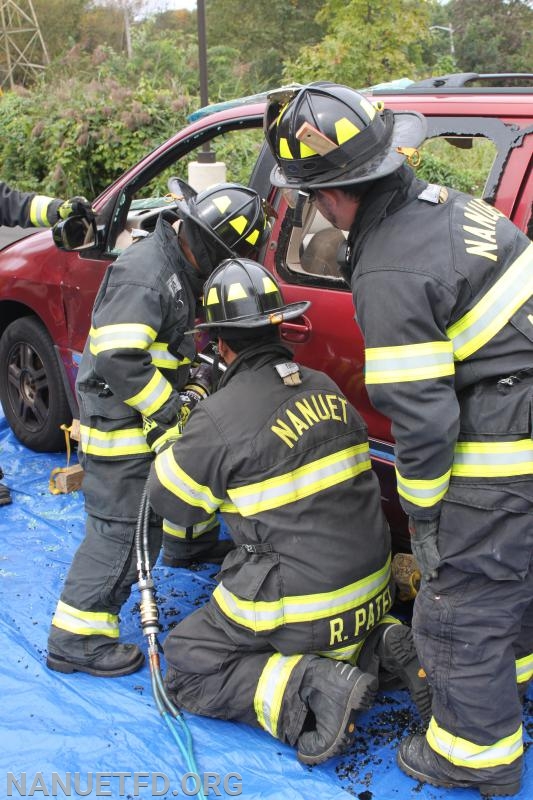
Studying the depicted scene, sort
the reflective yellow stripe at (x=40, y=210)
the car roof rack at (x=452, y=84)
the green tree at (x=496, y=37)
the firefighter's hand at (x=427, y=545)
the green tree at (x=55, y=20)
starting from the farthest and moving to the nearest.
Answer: the green tree at (x=55, y=20)
the green tree at (x=496, y=37)
the reflective yellow stripe at (x=40, y=210)
the car roof rack at (x=452, y=84)
the firefighter's hand at (x=427, y=545)

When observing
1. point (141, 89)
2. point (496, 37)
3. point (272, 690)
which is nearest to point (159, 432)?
point (272, 690)

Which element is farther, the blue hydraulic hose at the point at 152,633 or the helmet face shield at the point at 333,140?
the blue hydraulic hose at the point at 152,633

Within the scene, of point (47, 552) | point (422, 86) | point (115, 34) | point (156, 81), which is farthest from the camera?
point (115, 34)

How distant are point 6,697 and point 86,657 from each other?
31 cm

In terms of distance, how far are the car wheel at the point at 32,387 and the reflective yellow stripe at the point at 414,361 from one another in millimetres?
2912

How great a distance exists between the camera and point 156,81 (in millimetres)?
14945

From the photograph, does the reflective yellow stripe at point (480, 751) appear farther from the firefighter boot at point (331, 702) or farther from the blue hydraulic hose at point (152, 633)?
the blue hydraulic hose at point (152, 633)

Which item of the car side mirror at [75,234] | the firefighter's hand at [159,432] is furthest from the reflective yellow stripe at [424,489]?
the car side mirror at [75,234]

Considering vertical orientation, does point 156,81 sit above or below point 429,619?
above

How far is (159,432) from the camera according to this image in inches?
118

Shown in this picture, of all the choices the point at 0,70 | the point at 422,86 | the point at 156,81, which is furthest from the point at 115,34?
the point at 422,86

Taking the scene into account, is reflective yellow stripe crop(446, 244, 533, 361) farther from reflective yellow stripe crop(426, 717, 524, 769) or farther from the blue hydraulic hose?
the blue hydraulic hose

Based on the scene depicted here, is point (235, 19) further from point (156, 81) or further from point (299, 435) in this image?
point (299, 435)

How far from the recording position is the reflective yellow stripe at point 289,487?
8.39 ft
